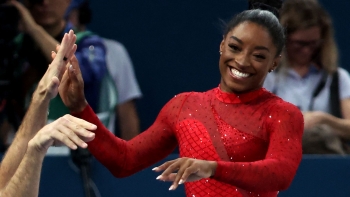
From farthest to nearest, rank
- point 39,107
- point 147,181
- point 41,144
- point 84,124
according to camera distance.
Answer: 1. point 147,181
2. point 39,107
3. point 41,144
4. point 84,124

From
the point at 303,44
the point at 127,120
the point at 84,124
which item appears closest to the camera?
the point at 84,124

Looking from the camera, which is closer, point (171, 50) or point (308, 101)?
point (308, 101)

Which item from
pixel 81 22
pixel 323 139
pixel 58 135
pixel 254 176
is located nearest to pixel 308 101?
pixel 323 139

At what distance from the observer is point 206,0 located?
184 inches

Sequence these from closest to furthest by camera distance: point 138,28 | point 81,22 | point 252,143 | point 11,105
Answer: point 252,143
point 11,105
point 81,22
point 138,28

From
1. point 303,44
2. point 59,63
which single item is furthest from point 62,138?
point 303,44

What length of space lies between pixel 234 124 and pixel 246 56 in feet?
0.72

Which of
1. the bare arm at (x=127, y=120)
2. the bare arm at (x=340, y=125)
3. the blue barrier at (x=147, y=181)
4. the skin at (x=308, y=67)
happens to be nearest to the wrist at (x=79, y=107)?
the blue barrier at (x=147, y=181)

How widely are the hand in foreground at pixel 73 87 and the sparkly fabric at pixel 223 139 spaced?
0.04 meters

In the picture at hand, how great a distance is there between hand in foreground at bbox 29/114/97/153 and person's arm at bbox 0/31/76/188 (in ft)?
0.97

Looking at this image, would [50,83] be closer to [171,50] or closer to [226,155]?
[226,155]

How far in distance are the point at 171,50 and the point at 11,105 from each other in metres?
1.28

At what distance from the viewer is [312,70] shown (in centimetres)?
365

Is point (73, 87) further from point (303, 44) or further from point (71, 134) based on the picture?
point (303, 44)
